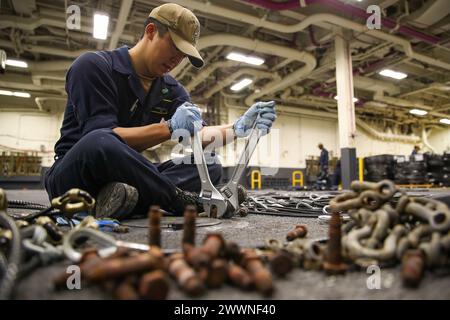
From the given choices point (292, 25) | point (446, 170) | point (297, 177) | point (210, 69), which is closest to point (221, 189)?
point (292, 25)

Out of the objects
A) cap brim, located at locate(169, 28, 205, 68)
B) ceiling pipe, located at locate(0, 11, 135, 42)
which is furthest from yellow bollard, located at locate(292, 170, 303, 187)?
cap brim, located at locate(169, 28, 205, 68)

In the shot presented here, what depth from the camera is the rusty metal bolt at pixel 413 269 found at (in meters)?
0.42

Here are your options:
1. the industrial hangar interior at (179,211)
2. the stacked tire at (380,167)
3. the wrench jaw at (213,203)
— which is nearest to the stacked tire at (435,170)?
the stacked tire at (380,167)

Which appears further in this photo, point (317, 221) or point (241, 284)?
point (317, 221)

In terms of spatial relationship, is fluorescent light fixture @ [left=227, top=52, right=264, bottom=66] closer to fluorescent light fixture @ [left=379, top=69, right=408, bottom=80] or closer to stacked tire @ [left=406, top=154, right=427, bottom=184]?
fluorescent light fixture @ [left=379, top=69, right=408, bottom=80]

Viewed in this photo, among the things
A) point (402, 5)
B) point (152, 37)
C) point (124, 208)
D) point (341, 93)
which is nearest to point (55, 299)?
point (124, 208)

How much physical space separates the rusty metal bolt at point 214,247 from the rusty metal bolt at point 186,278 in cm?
4

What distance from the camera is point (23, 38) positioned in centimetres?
468

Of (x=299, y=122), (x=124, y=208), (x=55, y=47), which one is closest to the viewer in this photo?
(x=124, y=208)

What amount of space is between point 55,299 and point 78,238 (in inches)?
9.2

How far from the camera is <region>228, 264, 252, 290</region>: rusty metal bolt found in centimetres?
42

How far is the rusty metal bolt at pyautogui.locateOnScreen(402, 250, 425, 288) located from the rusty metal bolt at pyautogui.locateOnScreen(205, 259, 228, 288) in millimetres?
261

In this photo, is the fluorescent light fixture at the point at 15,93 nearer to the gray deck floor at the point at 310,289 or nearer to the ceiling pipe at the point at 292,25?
the ceiling pipe at the point at 292,25

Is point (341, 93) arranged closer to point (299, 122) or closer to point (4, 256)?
point (299, 122)
